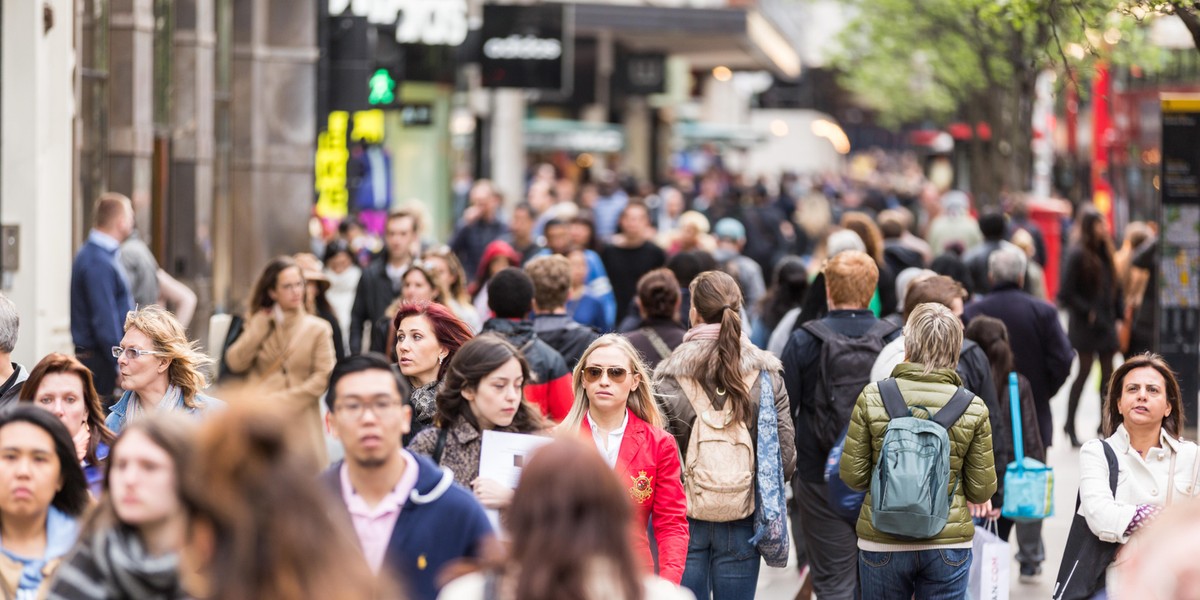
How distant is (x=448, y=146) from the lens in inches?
1180

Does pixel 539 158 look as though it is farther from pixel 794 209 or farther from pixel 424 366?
pixel 424 366

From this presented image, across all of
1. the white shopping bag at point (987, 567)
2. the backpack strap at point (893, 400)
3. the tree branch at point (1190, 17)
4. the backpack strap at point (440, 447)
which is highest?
the tree branch at point (1190, 17)

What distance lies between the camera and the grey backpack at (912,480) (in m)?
7.15

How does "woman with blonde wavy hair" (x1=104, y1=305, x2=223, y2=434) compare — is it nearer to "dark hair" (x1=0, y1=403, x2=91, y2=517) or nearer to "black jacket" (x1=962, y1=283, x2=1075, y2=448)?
"dark hair" (x1=0, y1=403, x2=91, y2=517)

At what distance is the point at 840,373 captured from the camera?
8.91m

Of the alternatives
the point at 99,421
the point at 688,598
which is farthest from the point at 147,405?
the point at 688,598

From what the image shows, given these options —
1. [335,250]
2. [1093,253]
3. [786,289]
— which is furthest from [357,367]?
[1093,253]

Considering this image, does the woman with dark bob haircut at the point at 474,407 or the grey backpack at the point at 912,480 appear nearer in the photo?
the woman with dark bob haircut at the point at 474,407

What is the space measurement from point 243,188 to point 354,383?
42.2 ft

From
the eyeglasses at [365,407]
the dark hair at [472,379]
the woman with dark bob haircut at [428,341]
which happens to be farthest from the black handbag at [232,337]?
the eyeglasses at [365,407]

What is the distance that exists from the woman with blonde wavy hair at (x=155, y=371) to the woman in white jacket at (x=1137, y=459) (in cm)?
334

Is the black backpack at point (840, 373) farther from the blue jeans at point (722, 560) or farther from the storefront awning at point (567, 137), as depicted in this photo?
the storefront awning at point (567, 137)

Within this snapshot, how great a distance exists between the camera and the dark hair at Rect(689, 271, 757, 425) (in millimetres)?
7551

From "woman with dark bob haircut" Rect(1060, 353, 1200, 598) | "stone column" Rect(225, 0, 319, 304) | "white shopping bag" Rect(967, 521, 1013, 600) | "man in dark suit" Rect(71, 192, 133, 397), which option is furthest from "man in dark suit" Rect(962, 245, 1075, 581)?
"stone column" Rect(225, 0, 319, 304)
